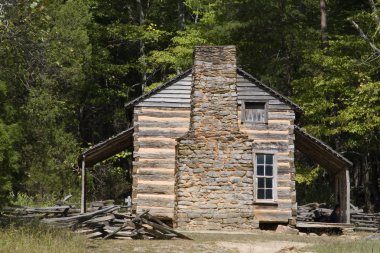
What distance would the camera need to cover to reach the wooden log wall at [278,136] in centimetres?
2184

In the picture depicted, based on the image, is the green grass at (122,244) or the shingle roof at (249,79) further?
the shingle roof at (249,79)

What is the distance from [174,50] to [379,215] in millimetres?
13622

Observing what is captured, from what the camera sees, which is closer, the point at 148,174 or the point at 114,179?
the point at 148,174

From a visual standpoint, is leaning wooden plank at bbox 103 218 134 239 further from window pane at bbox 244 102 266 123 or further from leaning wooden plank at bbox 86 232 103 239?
window pane at bbox 244 102 266 123

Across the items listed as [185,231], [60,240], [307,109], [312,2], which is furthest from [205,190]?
[312,2]

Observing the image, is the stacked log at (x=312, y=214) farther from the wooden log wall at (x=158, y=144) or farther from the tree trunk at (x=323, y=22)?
the tree trunk at (x=323, y=22)

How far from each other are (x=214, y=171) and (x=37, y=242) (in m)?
7.93

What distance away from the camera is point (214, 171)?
19047 mm

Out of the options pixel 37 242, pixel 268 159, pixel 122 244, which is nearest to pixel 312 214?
pixel 268 159

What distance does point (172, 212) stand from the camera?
2153 cm

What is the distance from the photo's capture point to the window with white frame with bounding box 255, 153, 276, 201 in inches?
862

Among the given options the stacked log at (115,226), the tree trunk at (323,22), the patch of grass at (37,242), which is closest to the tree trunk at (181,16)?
the tree trunk at (323,22)

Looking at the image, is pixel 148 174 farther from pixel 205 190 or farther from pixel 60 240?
pixel 60 240

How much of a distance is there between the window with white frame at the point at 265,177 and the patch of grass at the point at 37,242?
918 cm
